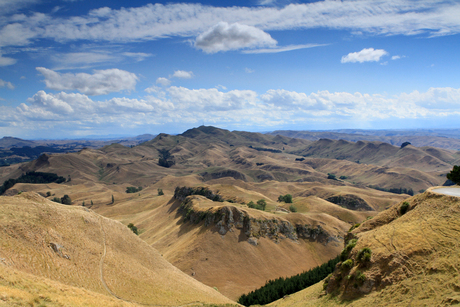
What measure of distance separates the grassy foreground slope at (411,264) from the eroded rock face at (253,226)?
38.8m

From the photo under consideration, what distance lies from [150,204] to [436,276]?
4980 inches

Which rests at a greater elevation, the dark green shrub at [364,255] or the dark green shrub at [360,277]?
the dark green shrub at [364,255]

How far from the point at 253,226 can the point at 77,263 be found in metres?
48.2

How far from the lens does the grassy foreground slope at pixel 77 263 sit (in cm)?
2641

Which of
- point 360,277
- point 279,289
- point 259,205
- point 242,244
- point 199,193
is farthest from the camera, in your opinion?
point 199,193

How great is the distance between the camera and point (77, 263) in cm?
3697

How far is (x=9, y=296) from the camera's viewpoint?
800 inches

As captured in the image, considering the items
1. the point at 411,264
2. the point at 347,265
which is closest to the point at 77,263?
the point at 347,265

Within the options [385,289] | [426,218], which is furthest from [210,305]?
[426,218]

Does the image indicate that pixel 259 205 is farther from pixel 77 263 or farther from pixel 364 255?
pixel 77 263

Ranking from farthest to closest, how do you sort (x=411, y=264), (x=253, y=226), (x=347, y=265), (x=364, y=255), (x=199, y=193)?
(x=199, y=193) → (x=253, y=226) → (x=347, y=265) → (x=364, y=255) → (x=411, y=264)

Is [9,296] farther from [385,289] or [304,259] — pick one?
[304,259]

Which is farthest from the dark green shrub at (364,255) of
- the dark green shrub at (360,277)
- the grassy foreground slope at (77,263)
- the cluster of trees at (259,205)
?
the cluster of trees at (259,205)

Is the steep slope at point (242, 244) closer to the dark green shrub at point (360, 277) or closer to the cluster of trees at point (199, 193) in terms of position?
the cluster of trees at point (199, 193)
